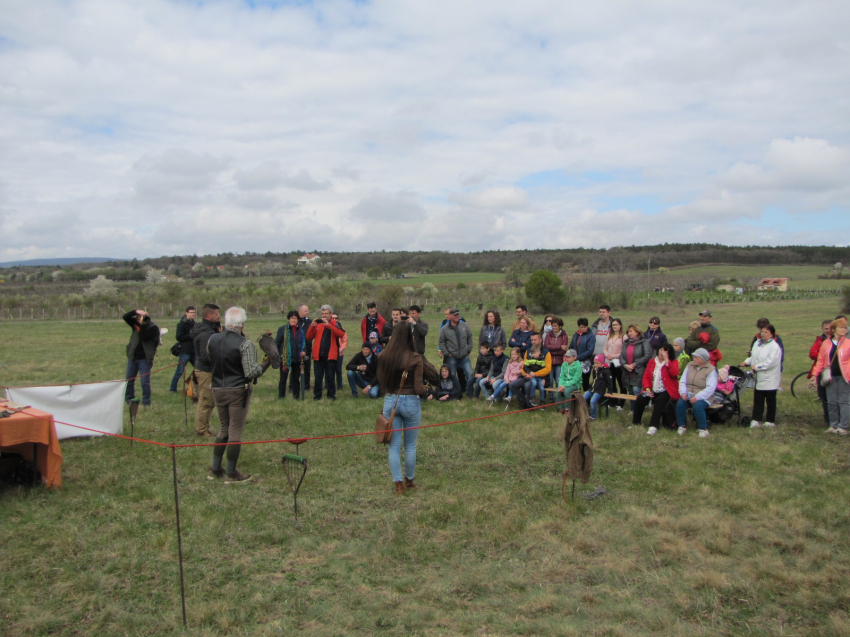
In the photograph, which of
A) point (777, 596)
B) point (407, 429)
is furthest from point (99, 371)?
point (777, 596)

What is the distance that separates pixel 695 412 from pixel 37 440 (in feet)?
27.3

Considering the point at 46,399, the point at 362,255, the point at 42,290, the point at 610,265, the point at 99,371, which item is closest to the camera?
the point at 46,399

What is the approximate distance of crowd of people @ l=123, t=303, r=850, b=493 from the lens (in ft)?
20.2

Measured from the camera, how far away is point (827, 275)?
270 feet

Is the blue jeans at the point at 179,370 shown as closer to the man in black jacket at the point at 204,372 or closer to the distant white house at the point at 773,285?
the man in black jacket at the point at 204,372

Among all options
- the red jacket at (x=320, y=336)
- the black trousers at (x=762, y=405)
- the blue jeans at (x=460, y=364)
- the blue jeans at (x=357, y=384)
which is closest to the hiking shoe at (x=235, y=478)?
the red jacket at (x=320, y=336)

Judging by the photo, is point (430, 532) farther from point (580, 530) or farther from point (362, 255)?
point (362, 255)

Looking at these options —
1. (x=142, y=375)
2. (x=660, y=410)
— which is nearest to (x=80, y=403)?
(x=142, y=375)

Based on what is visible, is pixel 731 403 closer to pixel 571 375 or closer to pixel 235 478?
pixel 571 375

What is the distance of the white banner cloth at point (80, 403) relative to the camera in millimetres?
7422

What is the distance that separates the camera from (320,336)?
34.8ft

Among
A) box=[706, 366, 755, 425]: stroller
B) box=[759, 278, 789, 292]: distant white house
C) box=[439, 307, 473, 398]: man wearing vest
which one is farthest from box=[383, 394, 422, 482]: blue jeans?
box=[759, 278, 789, 292]: distant white house

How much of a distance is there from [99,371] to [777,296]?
5980 cm

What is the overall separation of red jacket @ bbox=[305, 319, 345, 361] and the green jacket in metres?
4.08
